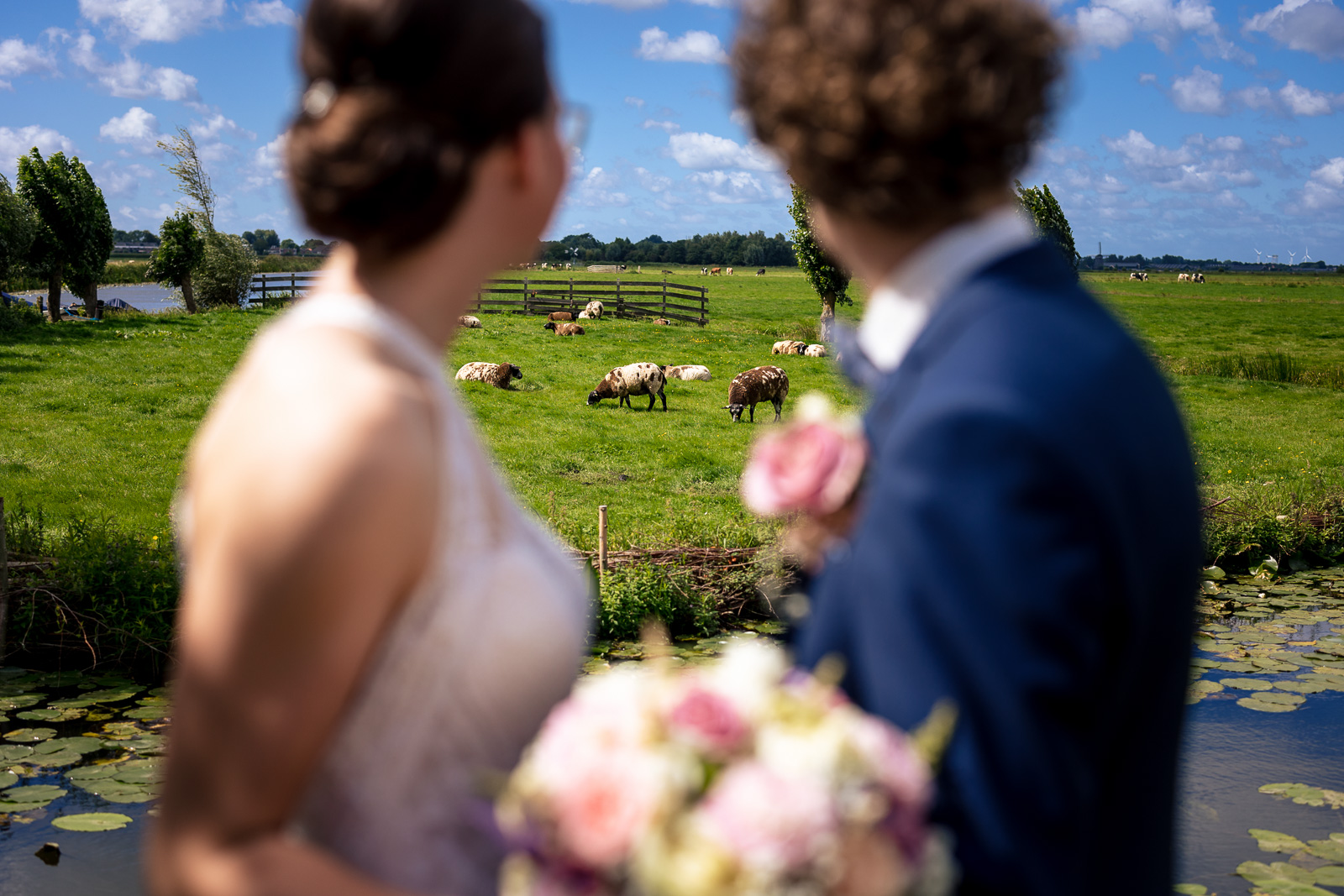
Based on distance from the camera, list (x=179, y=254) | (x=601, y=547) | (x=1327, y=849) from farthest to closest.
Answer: (x=179, y=254) → (x=601, y=547) → (x=1327, y=849)

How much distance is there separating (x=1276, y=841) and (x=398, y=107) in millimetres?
5962

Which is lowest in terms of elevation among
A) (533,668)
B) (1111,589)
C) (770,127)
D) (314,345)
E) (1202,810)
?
(1202,810)

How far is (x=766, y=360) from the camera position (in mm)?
25469

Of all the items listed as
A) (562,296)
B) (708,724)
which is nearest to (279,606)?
(708,724)

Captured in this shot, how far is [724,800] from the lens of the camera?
1.00m

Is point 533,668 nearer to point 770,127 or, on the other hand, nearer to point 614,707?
point 614,707

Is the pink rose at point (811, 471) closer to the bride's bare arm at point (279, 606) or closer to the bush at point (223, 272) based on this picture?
the bride's bare arm at point (279, 606)

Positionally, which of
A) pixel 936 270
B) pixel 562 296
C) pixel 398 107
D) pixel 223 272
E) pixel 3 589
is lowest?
pixel 3 589

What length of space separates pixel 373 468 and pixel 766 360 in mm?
24612

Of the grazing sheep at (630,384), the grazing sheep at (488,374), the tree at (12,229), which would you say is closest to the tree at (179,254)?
the tree at (12,229)

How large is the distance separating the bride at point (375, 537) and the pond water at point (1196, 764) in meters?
4.26

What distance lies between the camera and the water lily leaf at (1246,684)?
7461 millimetres

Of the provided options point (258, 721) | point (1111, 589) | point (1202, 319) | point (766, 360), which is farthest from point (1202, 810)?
point (1202, 319)

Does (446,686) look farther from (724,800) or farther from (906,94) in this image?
(906,94)
